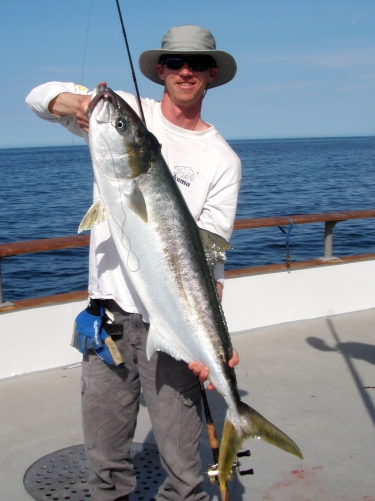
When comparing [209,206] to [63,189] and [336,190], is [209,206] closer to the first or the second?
[336,190]

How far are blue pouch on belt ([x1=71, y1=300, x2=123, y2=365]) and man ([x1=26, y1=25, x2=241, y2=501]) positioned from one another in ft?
0.14

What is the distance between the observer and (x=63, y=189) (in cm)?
3412

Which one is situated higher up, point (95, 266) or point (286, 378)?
point (95, 266)

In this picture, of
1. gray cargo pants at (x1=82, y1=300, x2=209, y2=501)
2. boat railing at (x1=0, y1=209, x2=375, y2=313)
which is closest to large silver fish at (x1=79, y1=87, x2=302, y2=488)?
gray cargo pants at (x1=82, y1=300, x2=209, y2=501)

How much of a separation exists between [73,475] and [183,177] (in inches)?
68.2

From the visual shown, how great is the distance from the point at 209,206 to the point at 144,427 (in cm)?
174

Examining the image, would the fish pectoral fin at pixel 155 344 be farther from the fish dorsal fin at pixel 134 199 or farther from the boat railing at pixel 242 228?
the boat railing at pixel 242 228

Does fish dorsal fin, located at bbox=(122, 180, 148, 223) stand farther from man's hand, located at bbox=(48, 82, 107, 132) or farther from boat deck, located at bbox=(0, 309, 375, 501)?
boat deck, located at bbox=(0, 309, 375, 501)

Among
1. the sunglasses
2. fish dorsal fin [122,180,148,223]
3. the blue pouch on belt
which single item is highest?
the sunglasses

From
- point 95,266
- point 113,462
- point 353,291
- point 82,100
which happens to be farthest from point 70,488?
point 353,291

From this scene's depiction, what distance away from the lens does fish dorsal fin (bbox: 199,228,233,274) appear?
2.62 meters

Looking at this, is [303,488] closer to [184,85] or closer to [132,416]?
[132,416]

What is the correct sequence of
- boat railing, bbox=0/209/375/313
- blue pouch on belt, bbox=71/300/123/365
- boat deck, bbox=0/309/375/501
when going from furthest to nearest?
boat railing, bbox=0/209/375/313 < boat deck, bbox=0/309/375/501 < blue pouch on belt, bbox=71/300/123/365

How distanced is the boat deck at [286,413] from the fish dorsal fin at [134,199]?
5.30 feet
